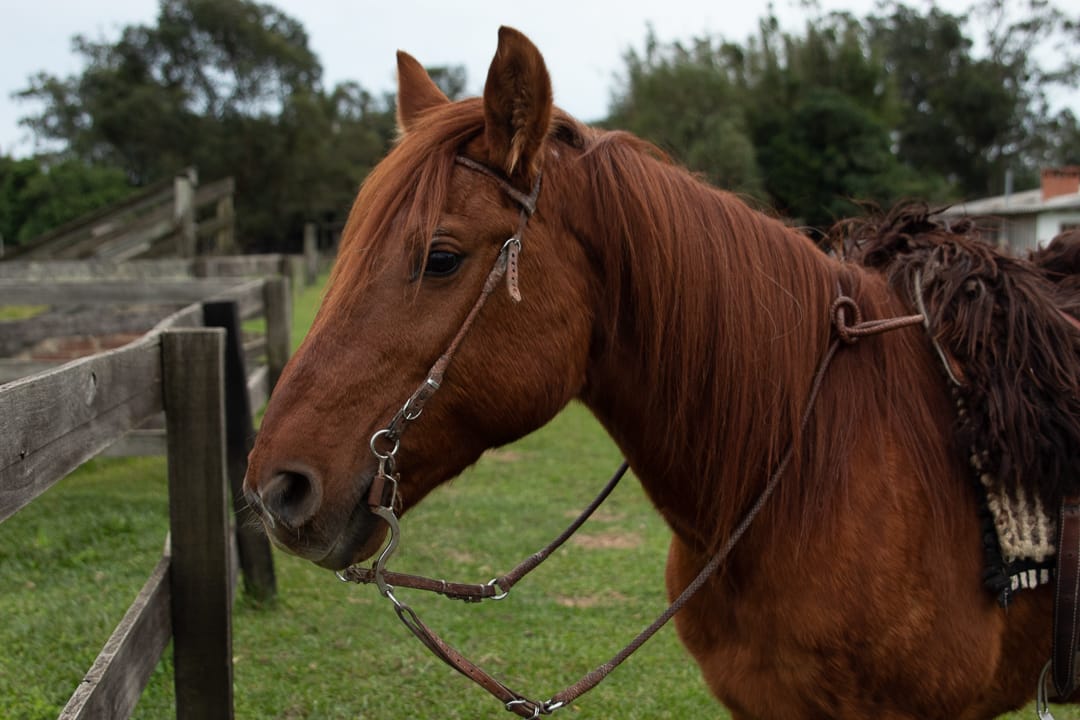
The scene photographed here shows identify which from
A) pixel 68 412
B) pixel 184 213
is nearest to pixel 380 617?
pixel 68 412

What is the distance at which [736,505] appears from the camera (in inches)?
82.7

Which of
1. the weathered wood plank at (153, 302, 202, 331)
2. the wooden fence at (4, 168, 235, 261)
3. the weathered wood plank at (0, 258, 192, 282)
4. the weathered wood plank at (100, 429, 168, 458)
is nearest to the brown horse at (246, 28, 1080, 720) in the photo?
A: the weathered wood plank at (153, 302, 202, 331)

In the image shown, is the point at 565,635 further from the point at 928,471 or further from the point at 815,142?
the point at 815,142

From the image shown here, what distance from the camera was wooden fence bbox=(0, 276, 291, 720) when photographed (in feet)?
6.01

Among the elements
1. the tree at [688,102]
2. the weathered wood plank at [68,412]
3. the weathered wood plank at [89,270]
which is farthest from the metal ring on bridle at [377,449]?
the tree at [688,102]

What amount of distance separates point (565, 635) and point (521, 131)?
3267 millimetres

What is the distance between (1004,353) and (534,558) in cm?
141

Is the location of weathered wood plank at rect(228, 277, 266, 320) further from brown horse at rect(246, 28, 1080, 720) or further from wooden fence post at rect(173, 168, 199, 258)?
wooden fence post at rect(173, 168, 199, 258)

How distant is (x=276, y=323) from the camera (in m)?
7.53

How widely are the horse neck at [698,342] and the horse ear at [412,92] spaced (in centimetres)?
64

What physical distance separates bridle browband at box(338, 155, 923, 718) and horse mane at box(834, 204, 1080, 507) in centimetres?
14

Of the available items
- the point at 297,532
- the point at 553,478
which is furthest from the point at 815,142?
the point at 297,532

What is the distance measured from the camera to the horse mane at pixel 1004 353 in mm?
2047

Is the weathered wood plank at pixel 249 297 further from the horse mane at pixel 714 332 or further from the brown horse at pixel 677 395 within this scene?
the horse mane at pixel 714 332
